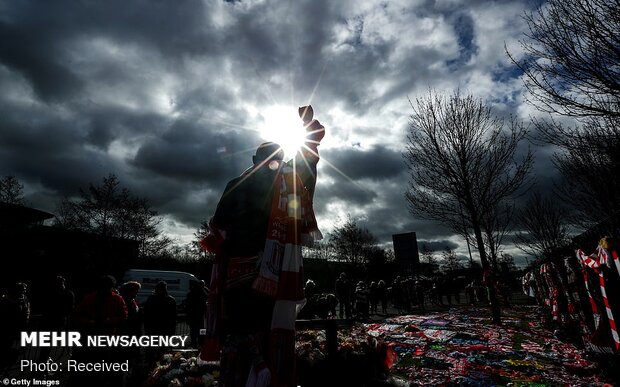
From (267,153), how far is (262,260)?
86 centimetres

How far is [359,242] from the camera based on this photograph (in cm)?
4325

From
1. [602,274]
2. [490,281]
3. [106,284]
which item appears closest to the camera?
[602,274]

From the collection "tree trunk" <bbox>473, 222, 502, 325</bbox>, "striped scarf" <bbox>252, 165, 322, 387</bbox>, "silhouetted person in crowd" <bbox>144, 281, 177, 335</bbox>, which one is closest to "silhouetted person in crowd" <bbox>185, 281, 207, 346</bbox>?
"silhouetted person in crowd" <bbox>144, 281, 177, 335</bbox>

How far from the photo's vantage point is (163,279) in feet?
70.0

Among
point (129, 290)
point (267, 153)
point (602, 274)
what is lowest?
point (602, 274)

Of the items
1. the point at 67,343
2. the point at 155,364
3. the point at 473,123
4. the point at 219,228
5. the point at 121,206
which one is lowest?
the point at 155,364

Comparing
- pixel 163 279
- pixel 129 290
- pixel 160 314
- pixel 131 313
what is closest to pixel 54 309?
pixel 129 290

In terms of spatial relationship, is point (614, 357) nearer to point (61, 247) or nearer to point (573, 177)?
point (573, 177)

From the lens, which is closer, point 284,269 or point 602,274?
point 284,269

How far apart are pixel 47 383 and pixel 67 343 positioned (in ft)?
4.01

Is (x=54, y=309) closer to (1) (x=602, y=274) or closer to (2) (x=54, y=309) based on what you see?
(2) (x=54, y=309)

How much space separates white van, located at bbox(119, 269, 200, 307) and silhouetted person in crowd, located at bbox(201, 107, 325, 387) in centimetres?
2130

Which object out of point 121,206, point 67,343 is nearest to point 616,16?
point 67,343

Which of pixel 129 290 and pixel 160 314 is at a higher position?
pixel 129 290
